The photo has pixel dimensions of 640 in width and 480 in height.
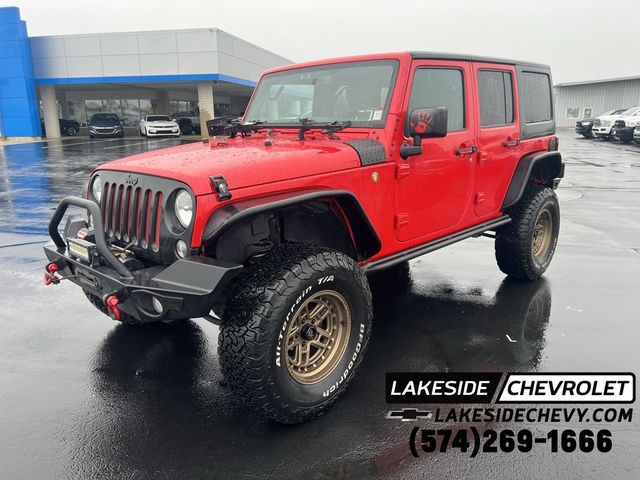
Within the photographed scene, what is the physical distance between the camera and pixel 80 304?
15.7 feet

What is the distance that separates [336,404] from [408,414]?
44 cm

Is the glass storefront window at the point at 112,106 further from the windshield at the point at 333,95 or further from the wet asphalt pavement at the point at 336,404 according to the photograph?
the windshield at the point at 333,95

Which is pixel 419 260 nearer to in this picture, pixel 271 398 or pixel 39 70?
pixel 271 398

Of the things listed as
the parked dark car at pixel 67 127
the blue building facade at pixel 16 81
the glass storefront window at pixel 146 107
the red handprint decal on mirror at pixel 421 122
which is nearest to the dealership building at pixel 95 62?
the blue building facade at pixel 16 81

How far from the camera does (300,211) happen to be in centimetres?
327

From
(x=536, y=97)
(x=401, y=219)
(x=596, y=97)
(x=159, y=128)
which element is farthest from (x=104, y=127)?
(x=596, y=97)

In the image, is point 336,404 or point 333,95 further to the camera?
point 333,95

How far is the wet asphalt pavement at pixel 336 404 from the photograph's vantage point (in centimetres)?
262

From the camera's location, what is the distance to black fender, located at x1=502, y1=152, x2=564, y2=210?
190 inches

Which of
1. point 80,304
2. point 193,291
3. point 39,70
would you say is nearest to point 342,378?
point 193,291

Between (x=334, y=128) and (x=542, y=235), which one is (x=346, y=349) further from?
(x=542, y=235)

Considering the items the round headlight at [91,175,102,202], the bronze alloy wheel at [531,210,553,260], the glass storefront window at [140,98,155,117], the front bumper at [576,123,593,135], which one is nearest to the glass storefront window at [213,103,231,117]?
the glass storefront window at [140,98,155,117]

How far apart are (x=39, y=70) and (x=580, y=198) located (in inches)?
1254

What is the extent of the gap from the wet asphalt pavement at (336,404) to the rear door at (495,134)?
1018mm
